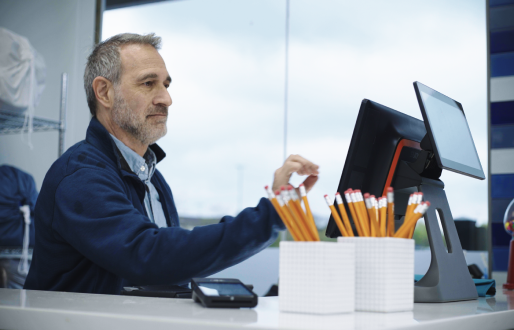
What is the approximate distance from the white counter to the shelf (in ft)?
6.53

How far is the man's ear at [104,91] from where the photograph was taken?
5.06 feet

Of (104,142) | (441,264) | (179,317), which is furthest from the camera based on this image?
(104,142)

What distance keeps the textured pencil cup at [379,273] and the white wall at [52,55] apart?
2.47 m

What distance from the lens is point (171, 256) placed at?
0.98 m

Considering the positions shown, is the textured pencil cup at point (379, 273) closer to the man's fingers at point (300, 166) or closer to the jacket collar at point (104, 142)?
the man's fingers at point (300, 166)

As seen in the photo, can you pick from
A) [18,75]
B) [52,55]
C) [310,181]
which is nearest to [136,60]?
[310,181]

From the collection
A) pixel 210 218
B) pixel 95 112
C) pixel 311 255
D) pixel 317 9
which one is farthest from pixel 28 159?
pixel 311 255

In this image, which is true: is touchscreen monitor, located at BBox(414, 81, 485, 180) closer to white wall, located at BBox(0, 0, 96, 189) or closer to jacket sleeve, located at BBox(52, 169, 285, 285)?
jacket sleeve, located at BBox(52, 169, 285, 285)

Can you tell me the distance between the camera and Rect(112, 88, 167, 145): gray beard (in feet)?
4.97

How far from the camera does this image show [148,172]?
158 centimetres

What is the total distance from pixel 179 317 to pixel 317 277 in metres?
0.18

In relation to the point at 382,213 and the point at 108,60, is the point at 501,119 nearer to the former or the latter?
the point at 108,60

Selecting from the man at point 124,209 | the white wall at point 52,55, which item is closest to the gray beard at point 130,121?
the man at point 124,209

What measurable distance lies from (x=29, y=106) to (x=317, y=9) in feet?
6.72
